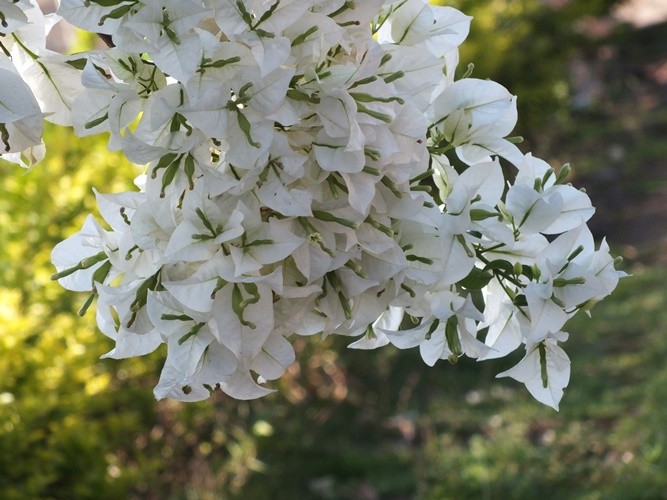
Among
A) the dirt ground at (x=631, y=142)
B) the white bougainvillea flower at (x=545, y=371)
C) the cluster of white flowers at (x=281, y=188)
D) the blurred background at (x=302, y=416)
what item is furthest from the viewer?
the dirt ground at (x=631, y=142)

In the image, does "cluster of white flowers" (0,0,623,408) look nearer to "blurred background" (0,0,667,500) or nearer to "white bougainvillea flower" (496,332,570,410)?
"white bougainvillea flower" (496,332,570,410)

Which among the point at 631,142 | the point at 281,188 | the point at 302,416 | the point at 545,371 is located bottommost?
the point at 631,142

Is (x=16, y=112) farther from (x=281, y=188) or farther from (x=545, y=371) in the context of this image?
(x=545, y=371)

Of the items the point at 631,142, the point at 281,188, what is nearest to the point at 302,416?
the point at 281,188

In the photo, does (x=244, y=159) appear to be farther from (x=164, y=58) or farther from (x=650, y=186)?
(x=650, y=186)

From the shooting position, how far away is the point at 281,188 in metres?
0.74

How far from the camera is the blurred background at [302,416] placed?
7.93 feet

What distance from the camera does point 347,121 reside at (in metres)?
0.74

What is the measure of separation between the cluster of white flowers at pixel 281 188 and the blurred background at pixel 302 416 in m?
1.59

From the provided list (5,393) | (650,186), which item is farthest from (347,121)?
(650,186)

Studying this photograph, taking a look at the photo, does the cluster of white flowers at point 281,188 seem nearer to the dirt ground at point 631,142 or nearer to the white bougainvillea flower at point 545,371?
the white bougainvillea flower at point 545,371

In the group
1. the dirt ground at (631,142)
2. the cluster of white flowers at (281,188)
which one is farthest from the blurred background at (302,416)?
the cluster of white flowers at (281,188)

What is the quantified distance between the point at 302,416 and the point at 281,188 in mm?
2896

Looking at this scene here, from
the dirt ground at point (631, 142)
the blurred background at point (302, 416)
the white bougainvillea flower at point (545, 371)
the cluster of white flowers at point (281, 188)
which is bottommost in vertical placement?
the dirt ground at point (631, 142)
